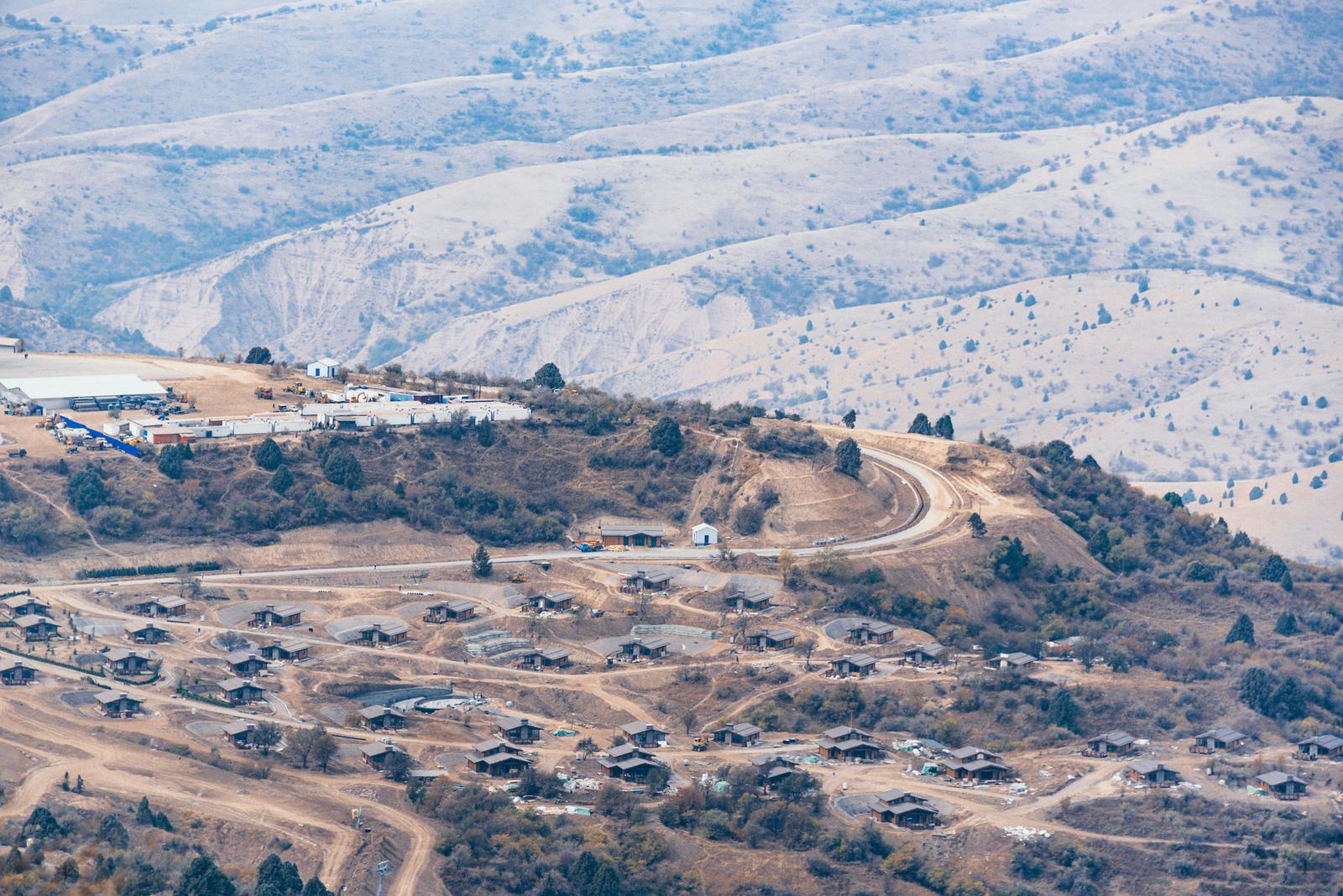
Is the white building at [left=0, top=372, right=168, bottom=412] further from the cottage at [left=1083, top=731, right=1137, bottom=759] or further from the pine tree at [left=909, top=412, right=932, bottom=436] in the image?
the cottage at [left=1083, top=731, right=1137, bottom=759]

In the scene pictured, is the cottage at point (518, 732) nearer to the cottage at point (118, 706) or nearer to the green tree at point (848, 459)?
the cottage at point (118, 706)

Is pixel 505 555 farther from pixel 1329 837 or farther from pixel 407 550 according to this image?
pixel 1329 837

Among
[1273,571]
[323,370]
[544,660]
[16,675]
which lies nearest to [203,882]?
[16,675]

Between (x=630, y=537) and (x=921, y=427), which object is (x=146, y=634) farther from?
(x=921, y=427)

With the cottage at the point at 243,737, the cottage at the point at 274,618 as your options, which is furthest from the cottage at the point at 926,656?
the cottage at the point at 243,737

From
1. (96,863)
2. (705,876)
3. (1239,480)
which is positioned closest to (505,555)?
(705,876)
